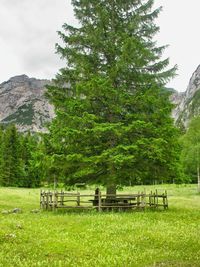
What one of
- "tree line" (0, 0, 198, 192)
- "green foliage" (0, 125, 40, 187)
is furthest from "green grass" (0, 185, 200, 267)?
"green foliage" (0, 125, 40, 187)

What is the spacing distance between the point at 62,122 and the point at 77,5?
44.8ft

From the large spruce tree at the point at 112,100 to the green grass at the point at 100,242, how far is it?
27.3 feet

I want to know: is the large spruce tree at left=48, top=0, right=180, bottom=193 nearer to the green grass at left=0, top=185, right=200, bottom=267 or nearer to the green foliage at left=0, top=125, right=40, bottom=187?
the green grass at left=0, top=185, right=200, bottom=267

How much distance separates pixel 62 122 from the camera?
36250 millimetres

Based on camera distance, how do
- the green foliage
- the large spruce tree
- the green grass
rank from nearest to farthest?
1. the green grass
2. the large spruce tree
3. the green foliage

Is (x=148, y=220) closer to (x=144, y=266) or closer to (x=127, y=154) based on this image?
(x=127, y=154)

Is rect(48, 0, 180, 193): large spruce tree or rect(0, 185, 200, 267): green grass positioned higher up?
rect(48, 0, 180, 193): large spruce tree

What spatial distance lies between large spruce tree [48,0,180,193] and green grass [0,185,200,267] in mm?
8321

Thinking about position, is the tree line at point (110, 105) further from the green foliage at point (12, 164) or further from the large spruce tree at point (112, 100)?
the green foliage at point (12, 164)

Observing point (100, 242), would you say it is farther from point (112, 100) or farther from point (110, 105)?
point (112, 100)

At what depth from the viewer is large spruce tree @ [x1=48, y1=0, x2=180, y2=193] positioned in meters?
35.5

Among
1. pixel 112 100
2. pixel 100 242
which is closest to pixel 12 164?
pixel 112 100

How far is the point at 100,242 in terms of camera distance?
19500mm

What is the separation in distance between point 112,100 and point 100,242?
20037 mm
